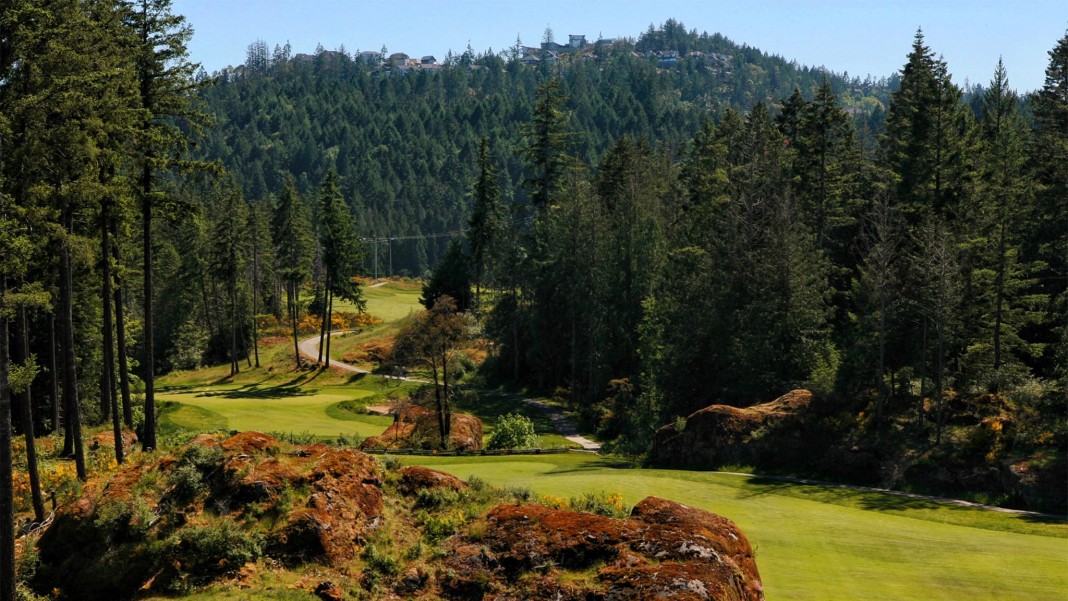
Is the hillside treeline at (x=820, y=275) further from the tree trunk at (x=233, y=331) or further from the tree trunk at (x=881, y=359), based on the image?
the tree trunk at (x=233, y=331)

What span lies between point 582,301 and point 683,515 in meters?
48.5

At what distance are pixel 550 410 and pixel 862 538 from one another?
43.2 metres

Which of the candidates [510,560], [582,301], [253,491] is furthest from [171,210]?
[582,301]

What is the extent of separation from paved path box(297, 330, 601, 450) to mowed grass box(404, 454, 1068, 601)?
1945cm

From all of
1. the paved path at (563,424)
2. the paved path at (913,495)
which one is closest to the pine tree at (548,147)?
the paved path at (563,424)

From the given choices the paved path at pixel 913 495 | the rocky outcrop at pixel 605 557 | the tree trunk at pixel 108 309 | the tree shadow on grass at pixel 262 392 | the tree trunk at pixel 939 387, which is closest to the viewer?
the rocky outcrop at pixel 605 557

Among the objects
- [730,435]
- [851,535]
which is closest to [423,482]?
[851,535]

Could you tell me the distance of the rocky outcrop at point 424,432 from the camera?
42844 mm

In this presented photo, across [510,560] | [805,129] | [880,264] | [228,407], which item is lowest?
[228,407]

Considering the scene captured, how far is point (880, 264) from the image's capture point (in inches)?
1507

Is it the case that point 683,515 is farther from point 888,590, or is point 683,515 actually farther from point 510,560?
point 888,590

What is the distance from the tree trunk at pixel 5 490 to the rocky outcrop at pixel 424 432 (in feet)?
78.2

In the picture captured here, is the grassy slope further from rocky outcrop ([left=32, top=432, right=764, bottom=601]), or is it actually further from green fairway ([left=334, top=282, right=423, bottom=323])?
green fairway ([left=334, top=282, right=423, bottom=323])

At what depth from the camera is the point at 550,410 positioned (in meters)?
63.8
